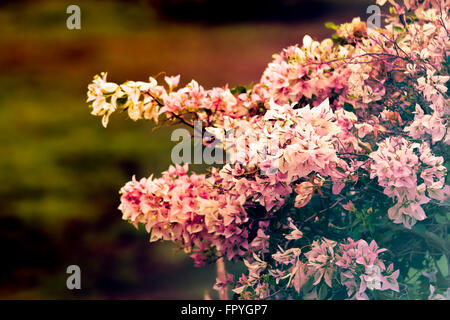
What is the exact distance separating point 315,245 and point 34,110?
3.97 feet

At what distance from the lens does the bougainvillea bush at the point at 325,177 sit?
2.56 ft

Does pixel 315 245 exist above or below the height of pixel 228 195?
below

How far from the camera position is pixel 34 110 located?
1.65 meters

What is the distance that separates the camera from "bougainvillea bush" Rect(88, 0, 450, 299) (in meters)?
0.78

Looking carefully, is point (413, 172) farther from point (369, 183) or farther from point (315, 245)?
point (315, 245)

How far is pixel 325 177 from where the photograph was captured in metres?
0.85
